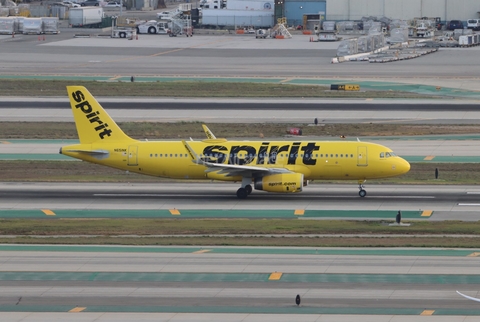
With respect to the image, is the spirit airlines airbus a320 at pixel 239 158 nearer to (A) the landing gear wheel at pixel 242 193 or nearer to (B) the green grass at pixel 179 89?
(A) the landing gear wheel at pixel 242 193

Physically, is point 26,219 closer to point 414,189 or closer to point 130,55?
point 414,189

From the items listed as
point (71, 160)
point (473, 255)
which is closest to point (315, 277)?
point (473, 255)

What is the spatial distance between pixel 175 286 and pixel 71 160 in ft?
113

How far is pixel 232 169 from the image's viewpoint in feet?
187

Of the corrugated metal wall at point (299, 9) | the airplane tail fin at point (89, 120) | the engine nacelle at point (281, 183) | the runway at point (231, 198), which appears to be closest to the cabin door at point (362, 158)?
the runway at point (231, 198)

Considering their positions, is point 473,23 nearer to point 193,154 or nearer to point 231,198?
point 231,198

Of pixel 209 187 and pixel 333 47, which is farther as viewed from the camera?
pixel 333 47

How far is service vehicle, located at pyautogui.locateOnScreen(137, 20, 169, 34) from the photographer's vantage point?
546 feet

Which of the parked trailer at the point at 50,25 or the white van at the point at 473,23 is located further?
the parked trailer at the point at 50,25

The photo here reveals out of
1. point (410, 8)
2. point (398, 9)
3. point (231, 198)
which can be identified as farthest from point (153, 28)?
point (231, 198)

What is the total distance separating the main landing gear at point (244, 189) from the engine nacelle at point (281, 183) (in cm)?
114

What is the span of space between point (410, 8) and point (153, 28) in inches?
1919

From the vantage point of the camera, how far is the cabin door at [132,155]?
194 ft

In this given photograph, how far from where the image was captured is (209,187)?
6197cm
